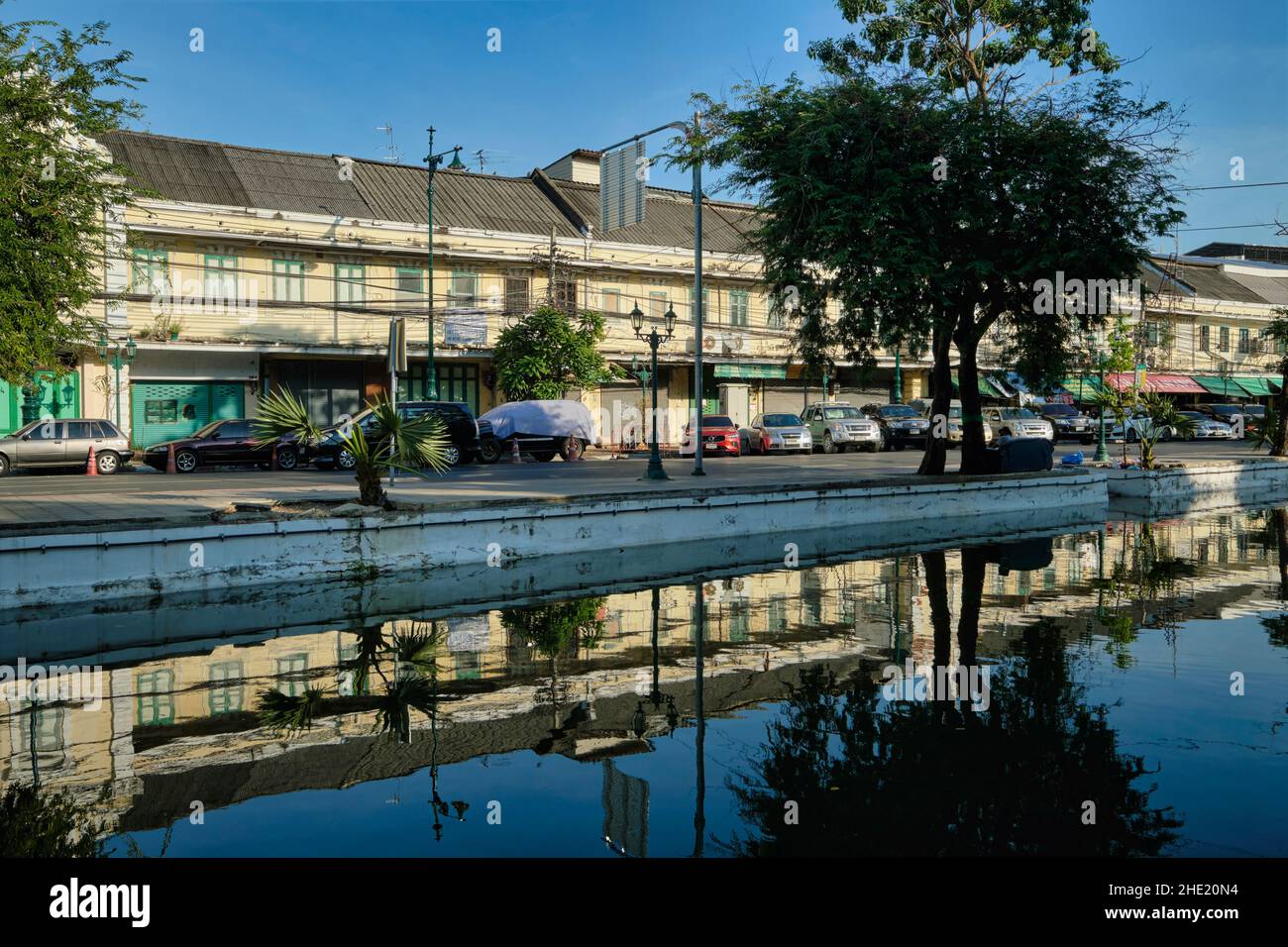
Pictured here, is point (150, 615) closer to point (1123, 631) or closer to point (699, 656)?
point (699, 656)

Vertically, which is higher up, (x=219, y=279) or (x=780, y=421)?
(x=219, y=279)

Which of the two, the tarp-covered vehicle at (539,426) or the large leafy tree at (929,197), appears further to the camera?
the tarp-covered vehicle at (539,426)

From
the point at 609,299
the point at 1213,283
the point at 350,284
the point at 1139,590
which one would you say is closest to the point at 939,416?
the point at 1139,590

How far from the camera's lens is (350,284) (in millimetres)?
34562

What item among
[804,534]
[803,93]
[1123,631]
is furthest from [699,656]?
[803,93]

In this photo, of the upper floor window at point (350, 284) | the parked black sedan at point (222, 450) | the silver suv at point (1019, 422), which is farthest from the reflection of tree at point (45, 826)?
the silver suv at point (1019, 422)

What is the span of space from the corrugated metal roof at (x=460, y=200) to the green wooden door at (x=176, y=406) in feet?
25.7

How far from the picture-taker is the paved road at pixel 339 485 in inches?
524

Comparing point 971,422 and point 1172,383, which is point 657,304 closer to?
point 971,422

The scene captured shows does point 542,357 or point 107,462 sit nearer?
point 107,462

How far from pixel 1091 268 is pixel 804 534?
22.9 feet

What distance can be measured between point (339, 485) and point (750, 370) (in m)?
26.0

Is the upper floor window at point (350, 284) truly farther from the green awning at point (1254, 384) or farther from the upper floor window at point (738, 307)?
the green awning at point (1254, 384)

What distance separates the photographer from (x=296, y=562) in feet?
37.2
